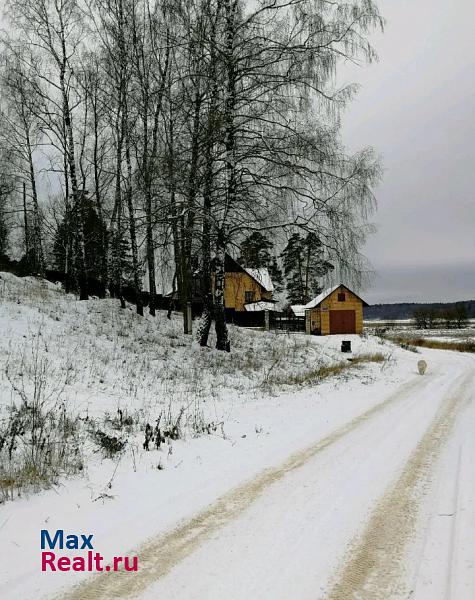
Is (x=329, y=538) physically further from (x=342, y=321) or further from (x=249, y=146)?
(x=342, y=321)

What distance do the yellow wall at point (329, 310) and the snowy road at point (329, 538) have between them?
35357mm

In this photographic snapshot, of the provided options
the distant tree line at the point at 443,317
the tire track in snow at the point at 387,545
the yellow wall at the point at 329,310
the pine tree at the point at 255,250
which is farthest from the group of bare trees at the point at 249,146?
the distant tree line at the point at 443,317

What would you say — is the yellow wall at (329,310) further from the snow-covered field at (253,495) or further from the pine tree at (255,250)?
the snow-covered field at (253,495)

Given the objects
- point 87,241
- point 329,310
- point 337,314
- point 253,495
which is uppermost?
point 87,241

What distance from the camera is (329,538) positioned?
3.21m

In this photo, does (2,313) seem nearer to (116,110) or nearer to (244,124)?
(244,124)

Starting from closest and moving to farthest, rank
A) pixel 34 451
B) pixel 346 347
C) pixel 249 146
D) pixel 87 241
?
pixel 34 451 < pixel 249 146 < pixel 87 241 < pixel 346 347

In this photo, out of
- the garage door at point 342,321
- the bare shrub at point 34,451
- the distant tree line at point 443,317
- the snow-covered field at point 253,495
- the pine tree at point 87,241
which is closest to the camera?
the snow-covered field at point 253,495

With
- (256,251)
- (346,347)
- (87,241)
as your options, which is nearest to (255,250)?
(256,251)

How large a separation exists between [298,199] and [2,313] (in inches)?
358

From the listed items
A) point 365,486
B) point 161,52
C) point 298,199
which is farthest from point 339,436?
point 161,52

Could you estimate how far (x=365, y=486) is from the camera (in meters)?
4.29

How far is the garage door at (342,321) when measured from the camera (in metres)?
40.7

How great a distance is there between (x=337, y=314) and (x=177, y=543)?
39.0 meters
